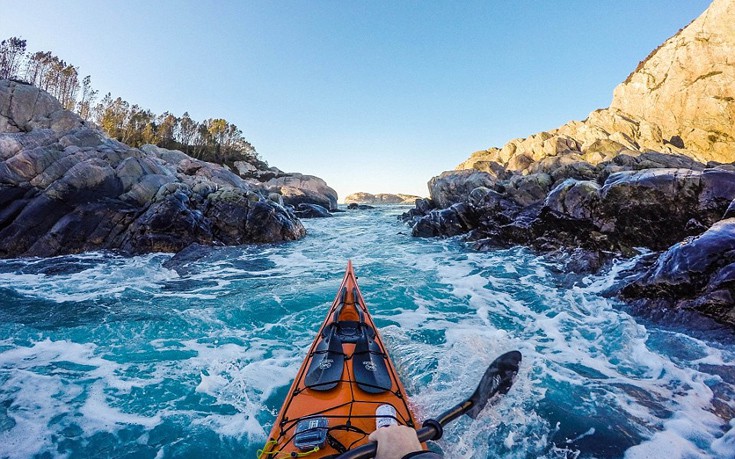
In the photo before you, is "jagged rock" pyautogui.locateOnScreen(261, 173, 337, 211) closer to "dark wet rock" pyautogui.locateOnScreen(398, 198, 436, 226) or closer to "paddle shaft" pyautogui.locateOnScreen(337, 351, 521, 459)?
"dark wet rock" pyautogui.locateOnScreen(398, 198, 436, 226)

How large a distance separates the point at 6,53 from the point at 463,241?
66.2 m

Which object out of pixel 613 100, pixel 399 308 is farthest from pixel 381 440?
pixel 613 100

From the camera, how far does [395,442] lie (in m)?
2.23

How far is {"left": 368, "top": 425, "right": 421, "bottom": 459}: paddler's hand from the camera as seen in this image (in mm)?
2180

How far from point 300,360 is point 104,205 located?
1604cm

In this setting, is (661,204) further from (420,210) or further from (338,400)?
(420,210)

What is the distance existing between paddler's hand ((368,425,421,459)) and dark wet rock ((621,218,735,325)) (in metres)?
6.97

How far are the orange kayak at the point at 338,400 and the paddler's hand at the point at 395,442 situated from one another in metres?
0.82

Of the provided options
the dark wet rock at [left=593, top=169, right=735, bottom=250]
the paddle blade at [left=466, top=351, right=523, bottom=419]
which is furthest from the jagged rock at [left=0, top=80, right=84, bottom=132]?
the dark wet rock at [left=593, top=169, right=735, bottom=250]

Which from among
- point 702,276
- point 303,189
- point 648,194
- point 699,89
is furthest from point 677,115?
point 702,276

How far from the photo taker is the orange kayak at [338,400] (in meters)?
2.93

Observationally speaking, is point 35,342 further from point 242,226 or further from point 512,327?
point 242,226

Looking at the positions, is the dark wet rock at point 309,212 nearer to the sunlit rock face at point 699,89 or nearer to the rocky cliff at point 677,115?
the rocky cliff at point 677,115

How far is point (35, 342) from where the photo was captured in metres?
6.33
